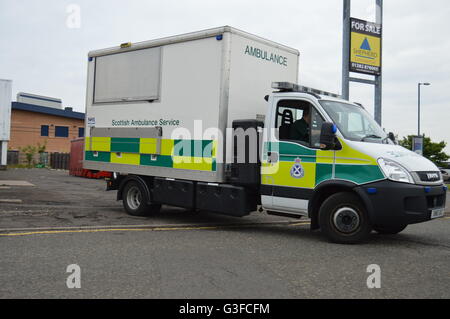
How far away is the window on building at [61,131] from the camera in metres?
48.2

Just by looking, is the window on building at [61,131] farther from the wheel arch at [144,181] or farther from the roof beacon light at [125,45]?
the wheel arch at [144,181]

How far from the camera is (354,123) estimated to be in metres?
7.77

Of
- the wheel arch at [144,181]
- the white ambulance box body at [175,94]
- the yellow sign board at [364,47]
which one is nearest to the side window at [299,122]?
the white ambulance box body at [175,94]

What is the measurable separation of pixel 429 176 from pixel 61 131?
45.8 metres

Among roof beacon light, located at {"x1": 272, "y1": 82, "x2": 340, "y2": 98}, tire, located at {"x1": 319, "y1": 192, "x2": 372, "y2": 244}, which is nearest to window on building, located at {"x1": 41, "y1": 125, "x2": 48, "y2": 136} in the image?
roof beacon light, located at {"x1": 272, "y1": 82, "x2": 340, "y2": 98}

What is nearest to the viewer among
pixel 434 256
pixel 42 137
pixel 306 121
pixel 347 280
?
pixel 347 280

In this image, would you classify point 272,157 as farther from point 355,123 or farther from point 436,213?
point 436,213

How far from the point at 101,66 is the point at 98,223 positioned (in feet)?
12.9

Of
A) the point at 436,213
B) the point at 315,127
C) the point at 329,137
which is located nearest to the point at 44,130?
the point at 315,127

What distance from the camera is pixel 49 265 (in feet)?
17.7

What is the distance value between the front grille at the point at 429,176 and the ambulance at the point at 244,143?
0.02 metres

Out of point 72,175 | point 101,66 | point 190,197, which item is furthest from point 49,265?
point 72,175

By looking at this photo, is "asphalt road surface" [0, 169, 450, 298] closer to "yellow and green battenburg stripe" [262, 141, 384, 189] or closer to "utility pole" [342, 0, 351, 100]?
"yellow and green battenburg stripe" [262, 141, 384, 189]
